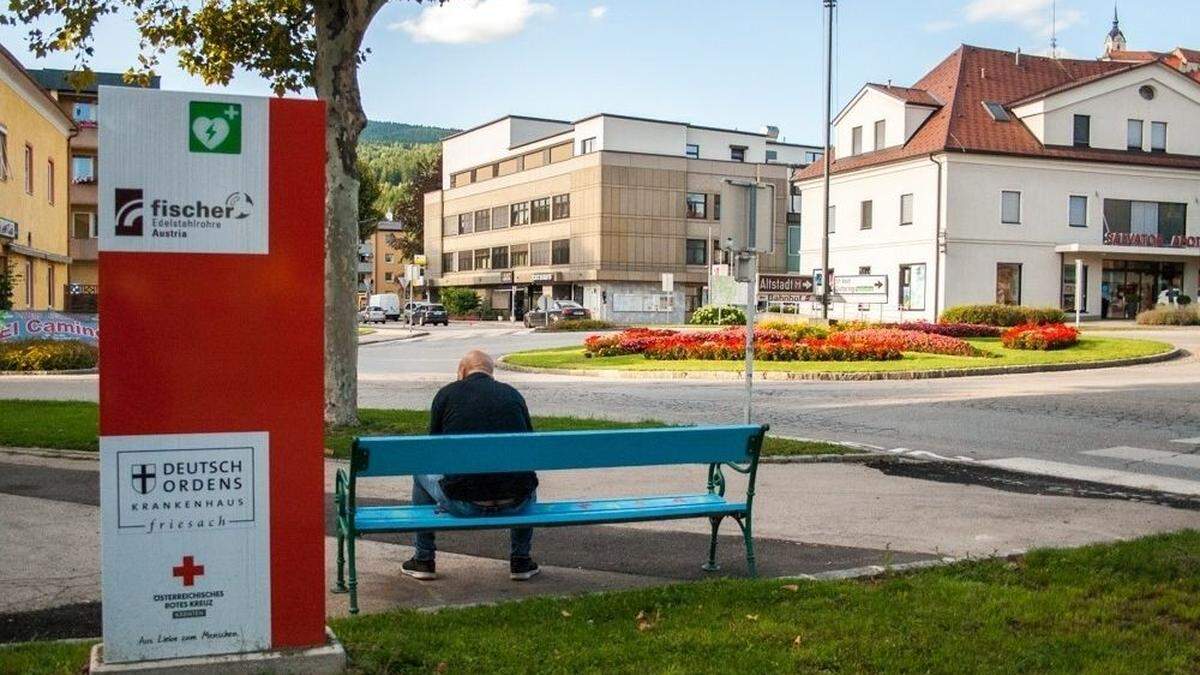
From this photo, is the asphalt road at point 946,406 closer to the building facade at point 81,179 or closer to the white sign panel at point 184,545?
the white sign panel at point 184,545

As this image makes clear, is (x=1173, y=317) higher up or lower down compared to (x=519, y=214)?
Answer: lower down

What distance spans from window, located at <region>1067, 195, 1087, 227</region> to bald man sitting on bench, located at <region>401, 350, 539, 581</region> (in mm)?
48824

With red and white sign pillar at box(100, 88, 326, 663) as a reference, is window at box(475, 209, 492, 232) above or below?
above

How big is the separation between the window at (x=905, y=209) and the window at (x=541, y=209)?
35.7m

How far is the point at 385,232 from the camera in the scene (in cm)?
13288

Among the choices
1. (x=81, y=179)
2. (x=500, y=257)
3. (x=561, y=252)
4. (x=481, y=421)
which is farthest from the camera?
(x=500, y=257)

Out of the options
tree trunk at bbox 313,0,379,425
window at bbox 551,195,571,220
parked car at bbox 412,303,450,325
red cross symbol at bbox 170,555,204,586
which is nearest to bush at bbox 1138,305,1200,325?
tree trunk at bbox 313,0,379,425

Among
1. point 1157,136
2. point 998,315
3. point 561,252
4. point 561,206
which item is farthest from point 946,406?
point 561,206

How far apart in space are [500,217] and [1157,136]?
50230 millimetres

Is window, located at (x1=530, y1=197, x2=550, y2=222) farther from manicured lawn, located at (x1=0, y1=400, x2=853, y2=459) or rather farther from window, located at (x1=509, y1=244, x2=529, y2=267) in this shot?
manicured lawn, located at (x1=0, y1=400, x2=853, y2=459)

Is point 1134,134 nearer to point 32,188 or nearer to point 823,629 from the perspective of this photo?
point 32,188

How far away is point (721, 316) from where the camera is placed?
4728 cm

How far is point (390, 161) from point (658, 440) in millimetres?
192852

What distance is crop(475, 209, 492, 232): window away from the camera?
298 ft
